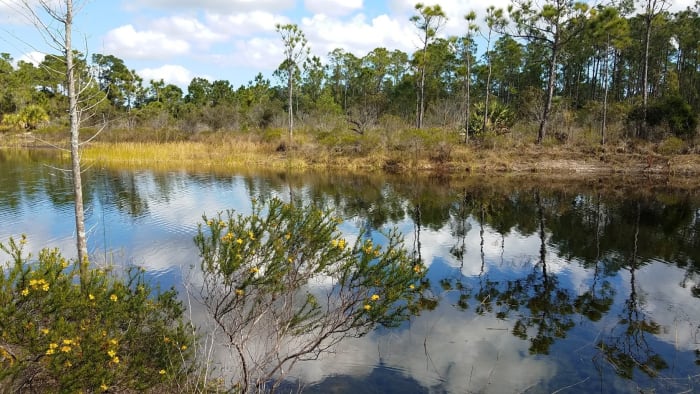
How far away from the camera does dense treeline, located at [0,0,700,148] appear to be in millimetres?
26438

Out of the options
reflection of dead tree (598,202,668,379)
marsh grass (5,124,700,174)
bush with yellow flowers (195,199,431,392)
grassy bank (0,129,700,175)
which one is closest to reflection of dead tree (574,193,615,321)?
reflection of dead tree (598,202,668,379)

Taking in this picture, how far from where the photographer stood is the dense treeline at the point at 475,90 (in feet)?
86.7

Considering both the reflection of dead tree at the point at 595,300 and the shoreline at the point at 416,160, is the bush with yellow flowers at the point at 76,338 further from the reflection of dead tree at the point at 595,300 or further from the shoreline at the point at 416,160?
the shoreline at the point at 416,160

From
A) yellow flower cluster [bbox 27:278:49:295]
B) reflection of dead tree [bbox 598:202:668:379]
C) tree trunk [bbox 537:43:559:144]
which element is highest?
tree trunk [bbox 537:43:559:144]

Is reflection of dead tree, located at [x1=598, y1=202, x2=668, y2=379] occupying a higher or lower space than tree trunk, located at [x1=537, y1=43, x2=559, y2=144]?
lower

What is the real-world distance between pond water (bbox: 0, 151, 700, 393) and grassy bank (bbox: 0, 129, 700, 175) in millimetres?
4768

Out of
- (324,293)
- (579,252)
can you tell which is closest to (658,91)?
(579,252)

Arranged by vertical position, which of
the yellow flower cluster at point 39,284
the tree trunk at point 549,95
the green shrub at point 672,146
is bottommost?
the yellow flower cluster at point 39,284

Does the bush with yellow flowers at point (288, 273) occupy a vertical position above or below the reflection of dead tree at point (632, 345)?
above

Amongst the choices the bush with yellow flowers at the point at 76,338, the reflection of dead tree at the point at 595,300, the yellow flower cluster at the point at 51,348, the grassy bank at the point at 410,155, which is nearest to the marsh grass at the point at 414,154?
the grassy bank at the point at 410,155

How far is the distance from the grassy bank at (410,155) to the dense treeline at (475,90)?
1.01 metres

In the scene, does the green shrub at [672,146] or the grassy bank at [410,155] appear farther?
the grassy bank at [410,155]

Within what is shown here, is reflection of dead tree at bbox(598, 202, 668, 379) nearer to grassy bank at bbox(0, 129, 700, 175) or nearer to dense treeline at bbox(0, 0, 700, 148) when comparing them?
dense treeline at bbox(0, 0, 700, 148)

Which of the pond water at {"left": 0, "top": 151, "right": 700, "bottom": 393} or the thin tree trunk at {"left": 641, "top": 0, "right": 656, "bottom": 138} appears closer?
the pond water at {"left": 0, "top": 151, "right": 700, "bottom": 393}
